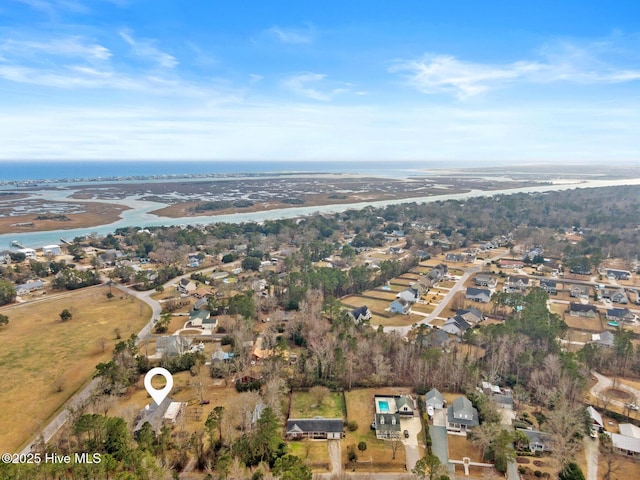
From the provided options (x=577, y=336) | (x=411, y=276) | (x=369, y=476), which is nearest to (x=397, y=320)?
(x=411, y=276)

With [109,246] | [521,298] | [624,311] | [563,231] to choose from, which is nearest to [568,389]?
[521,298]

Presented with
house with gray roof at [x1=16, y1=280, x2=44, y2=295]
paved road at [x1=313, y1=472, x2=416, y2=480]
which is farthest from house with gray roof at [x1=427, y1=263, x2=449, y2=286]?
house with gray roof at [x1=16, y1=280, x2=44, y2=295]

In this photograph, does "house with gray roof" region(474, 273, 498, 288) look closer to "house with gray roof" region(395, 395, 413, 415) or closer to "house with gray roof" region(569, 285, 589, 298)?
"house with gray roof" region(569, 285, 589, 298)

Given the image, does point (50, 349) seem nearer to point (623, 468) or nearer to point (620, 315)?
point (623, 468)

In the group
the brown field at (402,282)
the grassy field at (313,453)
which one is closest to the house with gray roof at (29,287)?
the grassy field at (313,453)

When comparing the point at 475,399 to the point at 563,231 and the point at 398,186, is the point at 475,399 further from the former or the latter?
the point at 398,186
